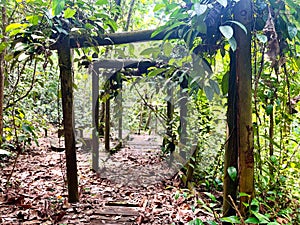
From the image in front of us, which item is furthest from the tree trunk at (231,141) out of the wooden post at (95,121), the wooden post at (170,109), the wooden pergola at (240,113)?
the wooden post at (95,121)

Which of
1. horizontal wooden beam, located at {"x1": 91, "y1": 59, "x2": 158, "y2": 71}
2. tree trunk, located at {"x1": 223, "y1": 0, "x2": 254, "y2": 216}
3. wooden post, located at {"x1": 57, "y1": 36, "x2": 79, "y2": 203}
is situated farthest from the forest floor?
horizontal wooden beam, located at {"x1": 91, "y1": 59, "x2": 158, "y2": 71}

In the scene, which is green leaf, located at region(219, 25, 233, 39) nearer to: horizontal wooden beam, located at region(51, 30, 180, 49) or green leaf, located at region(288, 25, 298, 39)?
green leaf, located at region(288, 25, 298, 39)

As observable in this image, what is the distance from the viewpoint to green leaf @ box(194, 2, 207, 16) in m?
1.16

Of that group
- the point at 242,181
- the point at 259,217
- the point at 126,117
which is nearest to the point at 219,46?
the point at 242,181

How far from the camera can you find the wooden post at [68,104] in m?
2.27

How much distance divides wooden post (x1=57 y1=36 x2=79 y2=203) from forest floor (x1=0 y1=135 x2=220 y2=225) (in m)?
0.10

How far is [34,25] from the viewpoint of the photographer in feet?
6.30

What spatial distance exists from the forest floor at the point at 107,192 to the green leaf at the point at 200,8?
80 cm

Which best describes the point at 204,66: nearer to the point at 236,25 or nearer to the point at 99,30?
the point at 236,25

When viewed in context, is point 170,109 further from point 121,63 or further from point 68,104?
point 68,104

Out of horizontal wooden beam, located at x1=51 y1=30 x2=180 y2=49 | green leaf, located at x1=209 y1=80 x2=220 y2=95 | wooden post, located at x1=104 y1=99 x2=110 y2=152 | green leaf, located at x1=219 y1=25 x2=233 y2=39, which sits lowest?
wooden post, located at x1=104 y1=99 x2=110 y2=152

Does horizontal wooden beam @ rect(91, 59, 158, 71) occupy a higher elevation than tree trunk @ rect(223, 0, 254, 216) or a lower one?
higher

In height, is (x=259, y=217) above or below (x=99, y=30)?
below

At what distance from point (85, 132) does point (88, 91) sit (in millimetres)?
658
